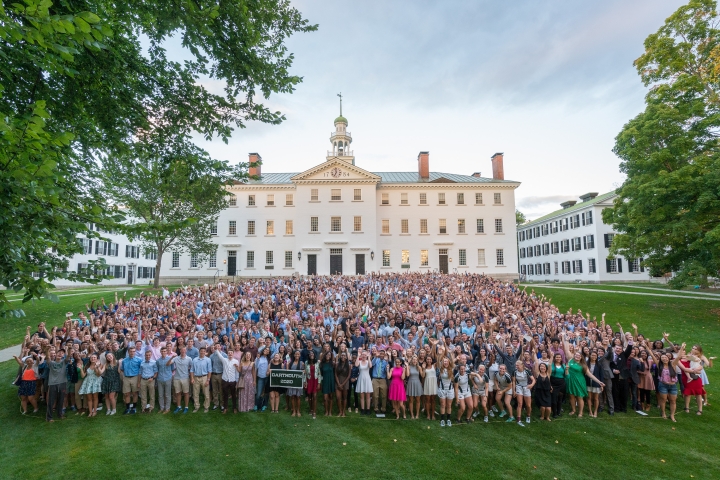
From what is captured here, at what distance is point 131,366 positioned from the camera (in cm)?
997

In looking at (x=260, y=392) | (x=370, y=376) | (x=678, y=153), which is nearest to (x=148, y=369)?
(x=260, y=392)

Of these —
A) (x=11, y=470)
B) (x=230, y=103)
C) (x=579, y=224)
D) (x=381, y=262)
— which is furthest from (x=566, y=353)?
(x=579, y=224)

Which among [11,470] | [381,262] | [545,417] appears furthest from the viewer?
[381,262]

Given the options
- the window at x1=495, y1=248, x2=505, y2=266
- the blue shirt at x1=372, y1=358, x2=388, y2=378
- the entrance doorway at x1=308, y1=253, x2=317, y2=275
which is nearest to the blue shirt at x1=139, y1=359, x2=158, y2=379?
the blue shirt at x1=372, y1=358, x2=388, y2=378

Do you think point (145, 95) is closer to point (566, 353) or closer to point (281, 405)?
point (281, 405)

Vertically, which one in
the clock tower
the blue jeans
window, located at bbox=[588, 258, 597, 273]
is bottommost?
the blue jeans

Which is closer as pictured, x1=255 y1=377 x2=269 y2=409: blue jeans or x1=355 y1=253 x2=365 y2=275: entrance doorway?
x1=255 y1=377 x2=269 y2=409: blue jeans

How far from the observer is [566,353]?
1051 centimetres

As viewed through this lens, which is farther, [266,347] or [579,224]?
[579,224]

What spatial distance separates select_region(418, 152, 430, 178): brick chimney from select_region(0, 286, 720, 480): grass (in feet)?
125

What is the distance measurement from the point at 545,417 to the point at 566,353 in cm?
188

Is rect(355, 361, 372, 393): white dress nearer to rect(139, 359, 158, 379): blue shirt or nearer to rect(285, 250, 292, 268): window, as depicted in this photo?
rect(139, 359, 158, 379): blue shirt

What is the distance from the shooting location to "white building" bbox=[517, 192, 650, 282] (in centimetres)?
4056

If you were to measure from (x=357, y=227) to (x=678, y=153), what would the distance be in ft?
91.7
